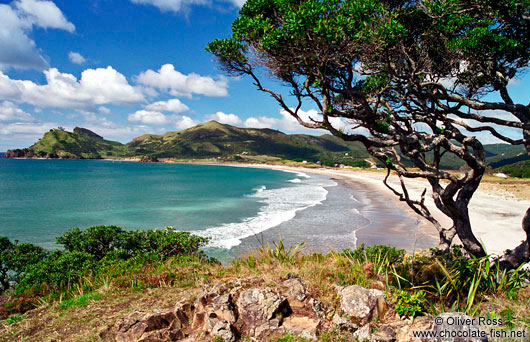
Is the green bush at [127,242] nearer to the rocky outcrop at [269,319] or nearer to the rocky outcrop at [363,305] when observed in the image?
the rocky outcrop at [269,319]

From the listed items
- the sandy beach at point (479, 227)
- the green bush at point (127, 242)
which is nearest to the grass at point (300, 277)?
the green bush at point (127, 242)

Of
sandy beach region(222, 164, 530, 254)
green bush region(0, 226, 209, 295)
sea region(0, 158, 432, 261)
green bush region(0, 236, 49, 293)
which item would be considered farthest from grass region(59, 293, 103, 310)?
sandy beach region(222, 164, 530, 254)

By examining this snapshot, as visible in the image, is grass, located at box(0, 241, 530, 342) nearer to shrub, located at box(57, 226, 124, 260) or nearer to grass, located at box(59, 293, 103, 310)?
grass, located at box(59, 293, 103, 310)

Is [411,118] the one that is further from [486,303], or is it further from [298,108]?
[486,303]

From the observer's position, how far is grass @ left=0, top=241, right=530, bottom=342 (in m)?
5.18

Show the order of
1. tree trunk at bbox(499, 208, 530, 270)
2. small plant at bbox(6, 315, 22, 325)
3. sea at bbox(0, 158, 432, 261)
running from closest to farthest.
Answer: small plant at bbox(6, 315, 22, 325) → tree trunk at bbox(499, 208, 530, 270) → sea at bbox(0, 158, 432, 261)

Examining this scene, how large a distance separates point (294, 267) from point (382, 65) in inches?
237

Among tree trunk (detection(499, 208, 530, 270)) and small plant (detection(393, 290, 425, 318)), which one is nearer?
small plant (detection(393, 290, 425, 318))

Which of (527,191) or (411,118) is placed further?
(527,191)

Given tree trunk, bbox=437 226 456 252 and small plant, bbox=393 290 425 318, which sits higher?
tree trunk, bbox=437 226 456 252

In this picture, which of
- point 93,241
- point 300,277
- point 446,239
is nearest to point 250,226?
point 93,241

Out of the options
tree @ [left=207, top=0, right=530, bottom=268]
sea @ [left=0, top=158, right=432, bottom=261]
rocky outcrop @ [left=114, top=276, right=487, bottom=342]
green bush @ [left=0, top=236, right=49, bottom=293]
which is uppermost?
tree @ [left=207, top=0, right=530, bottom=268]

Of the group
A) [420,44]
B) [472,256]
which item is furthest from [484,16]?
[472,256]

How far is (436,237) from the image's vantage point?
20.2 metres
